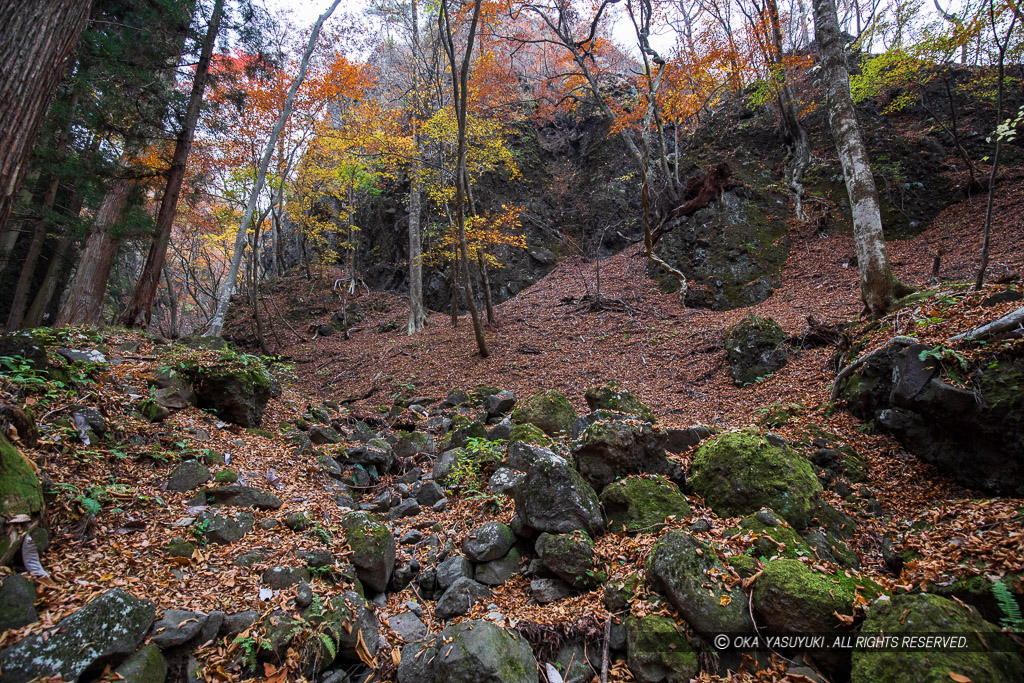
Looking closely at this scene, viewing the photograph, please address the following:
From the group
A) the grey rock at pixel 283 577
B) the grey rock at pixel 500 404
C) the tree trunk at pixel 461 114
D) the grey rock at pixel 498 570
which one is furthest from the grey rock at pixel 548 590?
the tree trunk at pixel 461 114

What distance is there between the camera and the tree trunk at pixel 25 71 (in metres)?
3.39

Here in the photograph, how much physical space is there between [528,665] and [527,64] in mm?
29392

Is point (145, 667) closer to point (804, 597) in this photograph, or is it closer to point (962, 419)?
point (804, 597)

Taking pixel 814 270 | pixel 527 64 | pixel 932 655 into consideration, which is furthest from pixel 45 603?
pixel 527 64

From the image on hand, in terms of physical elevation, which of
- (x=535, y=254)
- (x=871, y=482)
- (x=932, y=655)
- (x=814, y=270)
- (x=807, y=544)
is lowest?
(x=932, y=655)

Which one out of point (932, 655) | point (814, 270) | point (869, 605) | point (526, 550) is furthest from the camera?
→ point (814, 270)

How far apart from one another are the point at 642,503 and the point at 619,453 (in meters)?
0.62

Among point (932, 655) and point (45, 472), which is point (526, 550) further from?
point (45, 472)

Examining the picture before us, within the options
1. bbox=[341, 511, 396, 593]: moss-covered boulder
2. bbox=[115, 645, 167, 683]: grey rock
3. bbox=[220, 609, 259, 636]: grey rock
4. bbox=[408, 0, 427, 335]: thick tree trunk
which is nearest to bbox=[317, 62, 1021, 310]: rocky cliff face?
bbox=[408, 0, 427, 335]: thick tree trunk

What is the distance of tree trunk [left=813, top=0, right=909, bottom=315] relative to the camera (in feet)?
21.7

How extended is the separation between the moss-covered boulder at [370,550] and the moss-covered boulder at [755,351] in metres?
6.88

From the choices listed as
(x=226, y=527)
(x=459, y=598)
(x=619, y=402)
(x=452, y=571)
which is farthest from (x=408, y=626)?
(x=619, y=402)

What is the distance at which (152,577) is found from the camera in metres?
3.01

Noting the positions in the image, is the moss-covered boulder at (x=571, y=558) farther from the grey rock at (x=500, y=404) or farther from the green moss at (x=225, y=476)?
the grey rock at (x=500, y=404)
